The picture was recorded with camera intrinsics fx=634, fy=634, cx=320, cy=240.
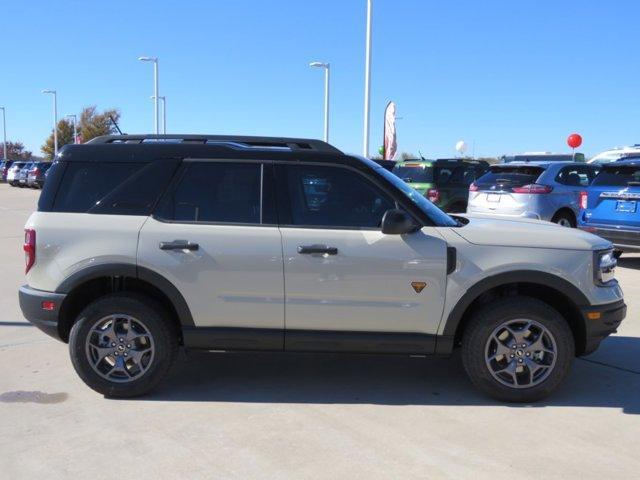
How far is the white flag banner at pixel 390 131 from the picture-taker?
27422 millimetres

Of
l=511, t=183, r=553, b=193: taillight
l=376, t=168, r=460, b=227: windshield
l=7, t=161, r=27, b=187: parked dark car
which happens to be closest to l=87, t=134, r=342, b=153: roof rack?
l=376, t=168, r=460, b=227: windshield

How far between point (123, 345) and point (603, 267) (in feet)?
11.3

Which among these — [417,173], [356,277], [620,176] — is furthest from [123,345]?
[417,173]

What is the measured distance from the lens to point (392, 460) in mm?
3584

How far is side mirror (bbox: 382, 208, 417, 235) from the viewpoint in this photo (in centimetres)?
423

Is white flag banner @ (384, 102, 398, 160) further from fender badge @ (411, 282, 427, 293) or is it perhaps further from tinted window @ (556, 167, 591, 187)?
fender badge @ (411, 282, 427, 293)

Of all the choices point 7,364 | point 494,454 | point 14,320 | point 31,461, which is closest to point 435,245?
point 494,454

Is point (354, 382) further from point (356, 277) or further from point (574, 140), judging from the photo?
point (574, 140)

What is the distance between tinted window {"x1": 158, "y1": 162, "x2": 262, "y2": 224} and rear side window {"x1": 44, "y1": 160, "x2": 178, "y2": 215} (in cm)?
13

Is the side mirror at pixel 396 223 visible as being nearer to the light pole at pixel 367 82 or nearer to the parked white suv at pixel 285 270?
the parked white suv at pixel 285 270

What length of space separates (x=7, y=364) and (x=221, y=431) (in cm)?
233

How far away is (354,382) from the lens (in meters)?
4.91

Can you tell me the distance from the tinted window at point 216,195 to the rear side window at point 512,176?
8590 mm

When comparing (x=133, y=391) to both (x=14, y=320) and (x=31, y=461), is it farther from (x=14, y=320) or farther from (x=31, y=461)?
(x=14, y=320)
